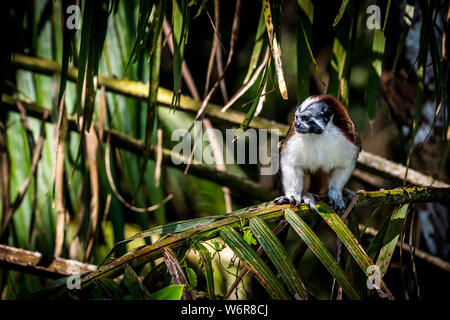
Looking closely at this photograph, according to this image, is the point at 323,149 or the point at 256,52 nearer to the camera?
the point at 256,52

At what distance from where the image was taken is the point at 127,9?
2.59 m

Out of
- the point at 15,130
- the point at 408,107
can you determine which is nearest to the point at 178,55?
the point at 15,130

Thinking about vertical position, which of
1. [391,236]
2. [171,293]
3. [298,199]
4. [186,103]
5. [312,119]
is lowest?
[171,293]

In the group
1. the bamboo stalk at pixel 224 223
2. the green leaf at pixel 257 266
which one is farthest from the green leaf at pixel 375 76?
the green leaf at pixel 257 266

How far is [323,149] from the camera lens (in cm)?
238

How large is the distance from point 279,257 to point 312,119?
912 millimetres

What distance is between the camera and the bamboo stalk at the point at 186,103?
2.50 m

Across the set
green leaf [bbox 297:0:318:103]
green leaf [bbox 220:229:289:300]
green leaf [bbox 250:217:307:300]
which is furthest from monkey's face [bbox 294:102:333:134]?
green leaf [bbox 220:229:289:300]

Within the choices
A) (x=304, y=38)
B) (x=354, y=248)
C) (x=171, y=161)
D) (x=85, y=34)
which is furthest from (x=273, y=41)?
(x=171, y=161)

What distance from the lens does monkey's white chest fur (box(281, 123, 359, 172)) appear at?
236cm

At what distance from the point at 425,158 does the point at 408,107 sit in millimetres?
343

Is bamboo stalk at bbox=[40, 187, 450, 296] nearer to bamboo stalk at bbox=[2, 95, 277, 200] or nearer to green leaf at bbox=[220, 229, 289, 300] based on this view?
green leaf at bbox=[220, 229, 289, 300]

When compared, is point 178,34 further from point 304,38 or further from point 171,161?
point 171,161

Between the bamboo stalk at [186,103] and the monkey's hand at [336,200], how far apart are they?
307 mm
